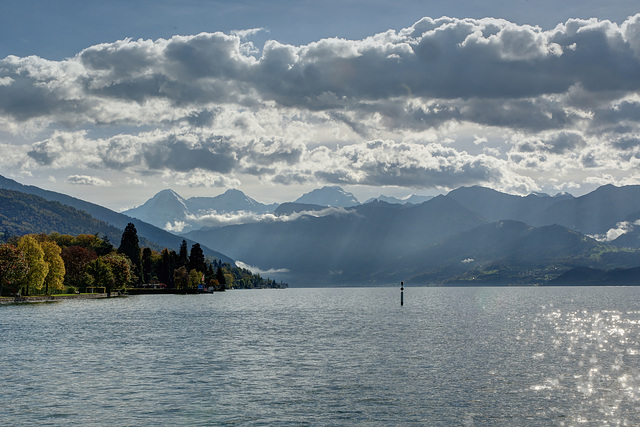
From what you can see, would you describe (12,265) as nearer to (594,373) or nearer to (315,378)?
(315,378)

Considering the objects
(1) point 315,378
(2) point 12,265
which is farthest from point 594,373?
(2) point 12,265

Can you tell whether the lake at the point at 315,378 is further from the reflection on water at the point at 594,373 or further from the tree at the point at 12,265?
the tree at the point at 12,265

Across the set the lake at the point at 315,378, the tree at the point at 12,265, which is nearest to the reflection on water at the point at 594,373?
the lake at the point at 315,378

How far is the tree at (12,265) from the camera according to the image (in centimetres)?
19325

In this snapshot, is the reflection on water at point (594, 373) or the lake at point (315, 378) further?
the reflection on water at point (594, 373)

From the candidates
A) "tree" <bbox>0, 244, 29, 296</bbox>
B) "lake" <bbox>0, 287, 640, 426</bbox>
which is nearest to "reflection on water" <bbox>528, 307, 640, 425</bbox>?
"lake" <bbox>0, 287, 640, 426</bbox>

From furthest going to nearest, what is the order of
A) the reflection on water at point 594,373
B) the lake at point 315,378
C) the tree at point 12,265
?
the tree at point 12,265 → the reflection on water at point 594,373 → the lake at point 315,378

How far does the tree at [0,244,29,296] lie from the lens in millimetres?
193250

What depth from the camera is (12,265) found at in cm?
19375

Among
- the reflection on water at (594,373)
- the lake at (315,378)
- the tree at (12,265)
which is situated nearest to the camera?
the lake at (315,378)

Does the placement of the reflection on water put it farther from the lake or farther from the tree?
the tree

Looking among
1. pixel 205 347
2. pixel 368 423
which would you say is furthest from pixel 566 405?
pixel 205 347

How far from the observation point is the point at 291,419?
45.5 metres

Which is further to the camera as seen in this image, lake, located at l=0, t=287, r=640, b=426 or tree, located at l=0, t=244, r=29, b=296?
tree, located at l=0, t=244, r=29, b=296
